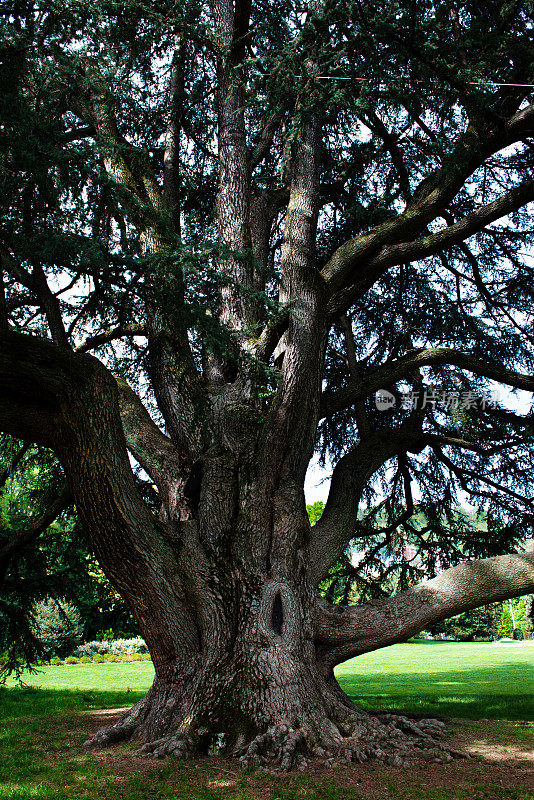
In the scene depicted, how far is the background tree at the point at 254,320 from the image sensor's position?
464cm

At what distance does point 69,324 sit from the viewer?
7.09m

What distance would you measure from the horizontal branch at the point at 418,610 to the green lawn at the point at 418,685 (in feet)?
7.42

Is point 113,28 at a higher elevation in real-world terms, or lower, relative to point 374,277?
higher

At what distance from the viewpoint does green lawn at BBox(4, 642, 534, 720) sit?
26.3 feet

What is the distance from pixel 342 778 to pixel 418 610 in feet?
6.19

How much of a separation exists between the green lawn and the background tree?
6.74 ft

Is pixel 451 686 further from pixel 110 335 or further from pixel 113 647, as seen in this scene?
pixel 113 647

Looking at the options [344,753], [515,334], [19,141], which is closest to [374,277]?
[515,334]

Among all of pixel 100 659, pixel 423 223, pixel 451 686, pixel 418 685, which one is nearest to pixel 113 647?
pixel 100 659

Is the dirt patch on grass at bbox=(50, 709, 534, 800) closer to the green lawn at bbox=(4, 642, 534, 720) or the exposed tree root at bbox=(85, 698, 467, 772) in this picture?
the exposed tree root at bbox=(85, 698, 467, 772)

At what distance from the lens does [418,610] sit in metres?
5.70

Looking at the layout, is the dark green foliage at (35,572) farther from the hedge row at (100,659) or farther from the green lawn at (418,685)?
the hedge row at (100,659)

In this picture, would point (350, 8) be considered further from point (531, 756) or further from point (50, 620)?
point (50, 620)

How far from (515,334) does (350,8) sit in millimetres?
4422
